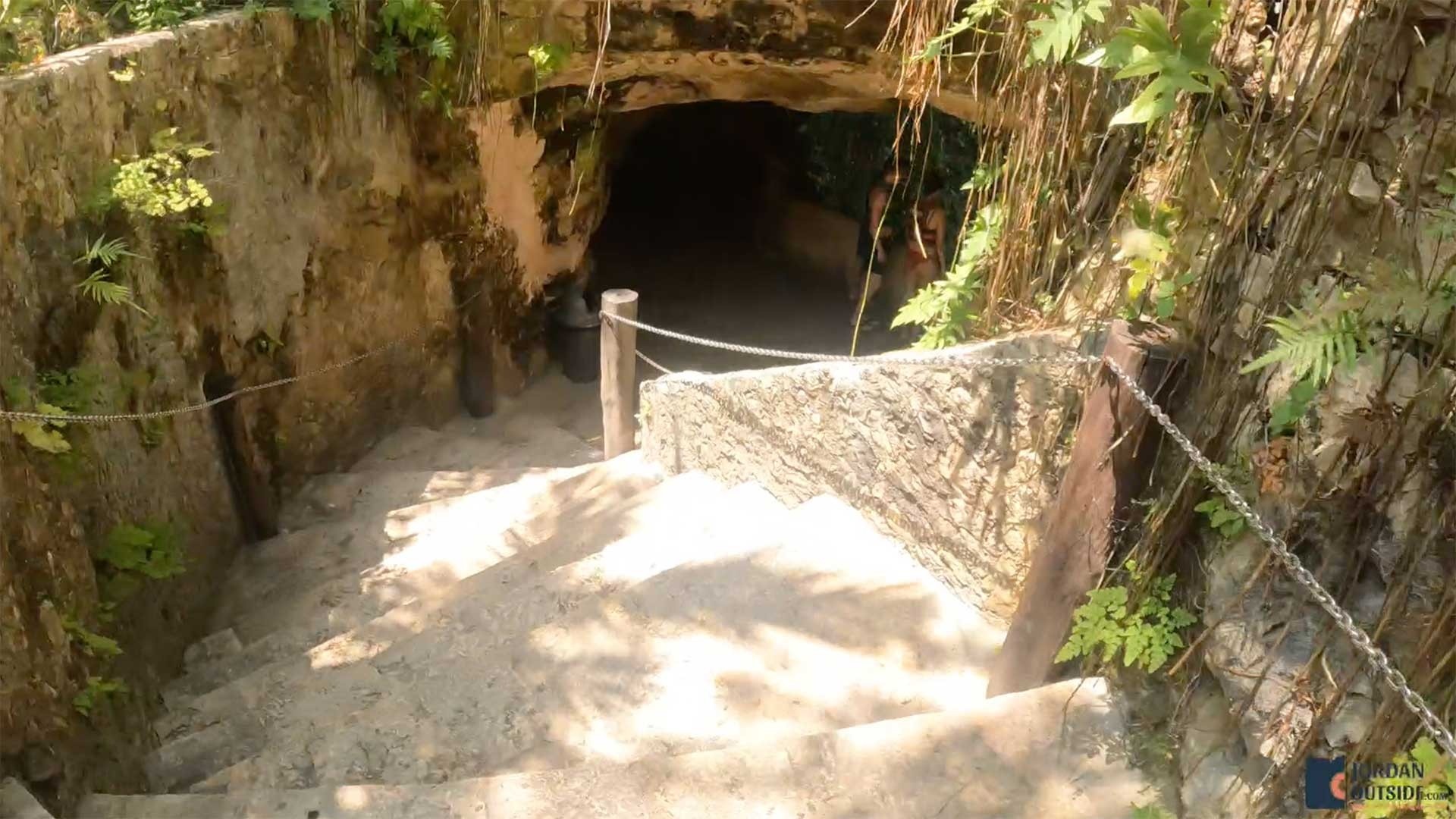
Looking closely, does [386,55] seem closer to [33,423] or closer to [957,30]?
[33,423]

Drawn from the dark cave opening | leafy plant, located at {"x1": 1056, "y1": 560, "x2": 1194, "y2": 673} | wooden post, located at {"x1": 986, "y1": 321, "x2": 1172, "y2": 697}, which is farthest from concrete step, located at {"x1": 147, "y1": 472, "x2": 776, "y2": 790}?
the dark cave opening

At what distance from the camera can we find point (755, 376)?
14.3 feet

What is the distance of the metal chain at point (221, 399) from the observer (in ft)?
9.94

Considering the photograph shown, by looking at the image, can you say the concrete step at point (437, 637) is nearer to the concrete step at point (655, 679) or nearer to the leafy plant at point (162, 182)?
the concrete step at point (655, 679)

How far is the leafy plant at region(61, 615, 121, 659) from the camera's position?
122 inches

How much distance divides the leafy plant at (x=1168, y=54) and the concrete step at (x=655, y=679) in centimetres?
156

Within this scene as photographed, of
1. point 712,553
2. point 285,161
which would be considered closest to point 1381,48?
point 712,553

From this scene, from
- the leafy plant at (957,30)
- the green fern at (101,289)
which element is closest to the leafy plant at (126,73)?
the green fern at (101,289)

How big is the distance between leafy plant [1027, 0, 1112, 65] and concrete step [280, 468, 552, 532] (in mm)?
4294

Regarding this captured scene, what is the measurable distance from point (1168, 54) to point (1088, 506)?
1067mm

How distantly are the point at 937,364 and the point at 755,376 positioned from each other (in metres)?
1.33

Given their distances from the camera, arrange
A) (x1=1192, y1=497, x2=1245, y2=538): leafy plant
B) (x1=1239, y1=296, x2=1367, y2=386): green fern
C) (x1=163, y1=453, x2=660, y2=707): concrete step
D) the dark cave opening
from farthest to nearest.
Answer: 1. the dark cave opening
2. (x1=163, y1=453, x2=660, y2=707): concrete step
3. (x1=1192, y1=497, x2=1245, y2=538): leafy plant
4. (x1=1239, y1=296, x2=1367, y2=386): green fern

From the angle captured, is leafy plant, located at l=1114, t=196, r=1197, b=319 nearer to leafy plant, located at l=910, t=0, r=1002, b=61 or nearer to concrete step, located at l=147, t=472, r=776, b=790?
leafy plant, located at l=910, t=0, r=1002, b=61

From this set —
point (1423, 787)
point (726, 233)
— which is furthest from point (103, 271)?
point (726, 233)
